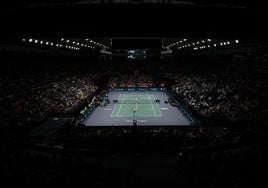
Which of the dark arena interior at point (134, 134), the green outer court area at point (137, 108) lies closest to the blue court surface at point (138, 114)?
the green outer court area at point (137, 108)

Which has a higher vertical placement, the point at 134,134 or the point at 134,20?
the point at 134,20

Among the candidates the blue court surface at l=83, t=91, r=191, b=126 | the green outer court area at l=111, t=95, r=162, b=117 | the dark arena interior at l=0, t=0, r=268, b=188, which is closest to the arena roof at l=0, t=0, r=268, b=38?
the dark arena interior at l=0, t=0, r=268, b=188

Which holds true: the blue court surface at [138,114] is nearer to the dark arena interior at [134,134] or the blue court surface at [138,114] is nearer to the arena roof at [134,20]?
the dark arena interior at [134,134]

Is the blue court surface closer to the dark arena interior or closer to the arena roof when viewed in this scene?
the dark arena interior

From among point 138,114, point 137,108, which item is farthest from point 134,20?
point 137,108

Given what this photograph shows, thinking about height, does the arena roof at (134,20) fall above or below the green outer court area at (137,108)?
above

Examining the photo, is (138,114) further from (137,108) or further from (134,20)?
(134,20)

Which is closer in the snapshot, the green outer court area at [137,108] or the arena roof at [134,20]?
the arena roof at [134,20]

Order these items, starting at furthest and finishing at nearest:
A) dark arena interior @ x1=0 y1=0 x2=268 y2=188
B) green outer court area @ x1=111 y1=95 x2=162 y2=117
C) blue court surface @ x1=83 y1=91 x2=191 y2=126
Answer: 1. green outer court area @ x1=111 y1=95 x2=162 y2=117
2. blue court surface @ x1=83 y1=91 x2=191 y2=126
3. dark arena interior @ x1=0 y1=0 x2=268 y2=188

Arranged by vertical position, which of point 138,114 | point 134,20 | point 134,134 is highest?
point 134,20
